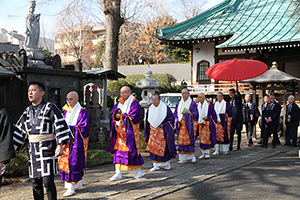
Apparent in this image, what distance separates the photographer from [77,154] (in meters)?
5.31

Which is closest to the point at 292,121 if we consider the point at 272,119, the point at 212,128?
the point at 272,119

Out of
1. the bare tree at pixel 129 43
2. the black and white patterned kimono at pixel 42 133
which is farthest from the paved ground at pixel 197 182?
the bare tree at pixel 129 43

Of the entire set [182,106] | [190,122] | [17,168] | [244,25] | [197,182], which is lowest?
[197,182]

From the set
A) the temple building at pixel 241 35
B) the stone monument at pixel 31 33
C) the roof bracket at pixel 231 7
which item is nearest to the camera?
the stone monument at pixel 31 33

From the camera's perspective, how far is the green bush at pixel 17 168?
21.6 feet

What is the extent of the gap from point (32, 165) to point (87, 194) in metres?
1.34

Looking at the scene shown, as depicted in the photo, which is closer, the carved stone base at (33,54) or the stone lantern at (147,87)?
the carved stone base at (33,54)

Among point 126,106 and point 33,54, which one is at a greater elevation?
point 33,54

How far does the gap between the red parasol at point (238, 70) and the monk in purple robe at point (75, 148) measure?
4779mm

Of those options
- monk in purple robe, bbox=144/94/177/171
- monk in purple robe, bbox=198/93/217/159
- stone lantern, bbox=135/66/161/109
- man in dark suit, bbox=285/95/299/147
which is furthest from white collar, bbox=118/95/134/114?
man in dark suit, bbox=285/95/299/147

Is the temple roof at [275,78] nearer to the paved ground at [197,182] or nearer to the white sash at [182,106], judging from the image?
the paved ground at [197,182]

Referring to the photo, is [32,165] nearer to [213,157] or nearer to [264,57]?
[213,157]

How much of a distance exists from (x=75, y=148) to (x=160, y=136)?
7.87 feet

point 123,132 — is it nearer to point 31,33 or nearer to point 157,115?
point 157,115
